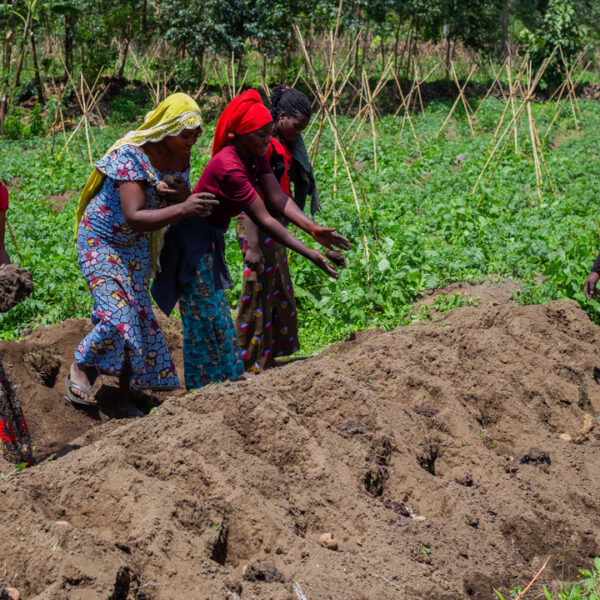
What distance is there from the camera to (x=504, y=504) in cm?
330

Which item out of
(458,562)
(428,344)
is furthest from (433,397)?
(458,562)

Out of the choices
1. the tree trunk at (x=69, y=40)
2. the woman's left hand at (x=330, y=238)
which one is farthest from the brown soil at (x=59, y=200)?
the tree trunk at (x=69, y=40)

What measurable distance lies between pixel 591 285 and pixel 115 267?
3.22 m

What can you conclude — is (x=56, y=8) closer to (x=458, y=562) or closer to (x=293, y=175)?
(x=293, y=175)

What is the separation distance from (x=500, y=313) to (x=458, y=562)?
2.85m

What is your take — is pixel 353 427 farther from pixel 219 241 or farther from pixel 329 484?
pixel 219 241

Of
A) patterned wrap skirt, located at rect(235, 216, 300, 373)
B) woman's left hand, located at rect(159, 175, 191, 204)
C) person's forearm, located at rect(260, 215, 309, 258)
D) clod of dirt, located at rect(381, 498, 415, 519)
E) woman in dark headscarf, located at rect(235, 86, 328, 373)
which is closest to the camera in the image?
clod of dirt, located at rect(381, 498, 415, 519)

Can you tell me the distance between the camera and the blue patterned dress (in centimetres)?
386

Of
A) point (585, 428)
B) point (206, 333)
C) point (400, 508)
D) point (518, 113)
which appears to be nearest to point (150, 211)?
point (206, 333)

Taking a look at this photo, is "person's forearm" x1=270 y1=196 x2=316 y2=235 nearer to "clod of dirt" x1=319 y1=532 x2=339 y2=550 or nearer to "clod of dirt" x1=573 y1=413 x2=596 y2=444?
"clod of dirt" x1=573 y1=413 x2=596 y2=444

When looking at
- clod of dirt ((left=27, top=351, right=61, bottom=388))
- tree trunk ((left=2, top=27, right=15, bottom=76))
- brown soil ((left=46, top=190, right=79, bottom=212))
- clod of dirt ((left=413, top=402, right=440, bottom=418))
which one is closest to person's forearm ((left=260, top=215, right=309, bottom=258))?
clod of dirt ((left=413, top=402, right=440, bottom=418))

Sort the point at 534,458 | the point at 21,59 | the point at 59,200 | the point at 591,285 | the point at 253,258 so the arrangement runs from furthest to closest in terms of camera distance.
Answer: the point at 21,59 < the point at 59,200 < the point at 591,285 < the point at 253,258 < the point at 534,458

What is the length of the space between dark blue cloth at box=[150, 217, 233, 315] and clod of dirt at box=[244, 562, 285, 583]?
2.02 metres

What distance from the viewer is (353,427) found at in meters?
3.55
